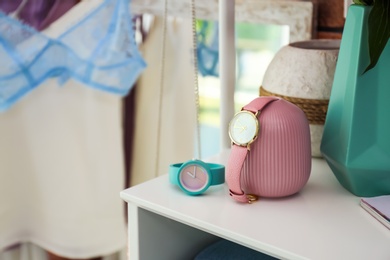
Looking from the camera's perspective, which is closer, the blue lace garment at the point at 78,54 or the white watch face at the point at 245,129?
the white watch face at the point at 245,129

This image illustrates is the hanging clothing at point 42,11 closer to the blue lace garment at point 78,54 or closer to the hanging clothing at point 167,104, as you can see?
the blue lace garment at point 78,54

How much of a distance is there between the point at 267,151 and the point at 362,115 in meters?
0.15

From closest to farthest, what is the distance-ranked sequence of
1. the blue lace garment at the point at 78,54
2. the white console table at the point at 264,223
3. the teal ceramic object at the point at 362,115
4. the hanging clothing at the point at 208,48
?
the white console table at the point at 264,223, the teal ceramic object at the point at 362,115, the blue lace garment at the point at 78,54, the hanging clothing at the point at 208,48

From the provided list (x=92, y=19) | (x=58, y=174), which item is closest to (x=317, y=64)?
(x=92, y=19)

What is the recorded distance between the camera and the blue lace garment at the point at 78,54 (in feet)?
4.33

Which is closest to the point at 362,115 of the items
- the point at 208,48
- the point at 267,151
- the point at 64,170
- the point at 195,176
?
the point at 267,151

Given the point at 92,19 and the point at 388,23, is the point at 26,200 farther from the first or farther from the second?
the point at 388,23

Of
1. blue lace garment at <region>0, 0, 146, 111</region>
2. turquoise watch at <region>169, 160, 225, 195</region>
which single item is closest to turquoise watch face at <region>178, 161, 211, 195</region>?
turquoise watch at <region>169, 160, 225, 195</region>

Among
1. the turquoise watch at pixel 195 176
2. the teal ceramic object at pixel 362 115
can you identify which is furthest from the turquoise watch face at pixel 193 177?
the teal ceramic object at pixel 362 115

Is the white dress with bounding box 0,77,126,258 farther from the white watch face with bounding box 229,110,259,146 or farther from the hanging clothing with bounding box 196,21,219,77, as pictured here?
the white watch face with bounding box 229,110,259,146

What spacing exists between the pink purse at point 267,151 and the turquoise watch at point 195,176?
41 mm

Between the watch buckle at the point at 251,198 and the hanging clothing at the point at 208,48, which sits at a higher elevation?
the hanging clothing at the point at 208,48

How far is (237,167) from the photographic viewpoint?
0.85 m

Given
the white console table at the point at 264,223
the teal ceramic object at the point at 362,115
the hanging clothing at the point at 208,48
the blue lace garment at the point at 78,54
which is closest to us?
the white console table at the point at 264,223
